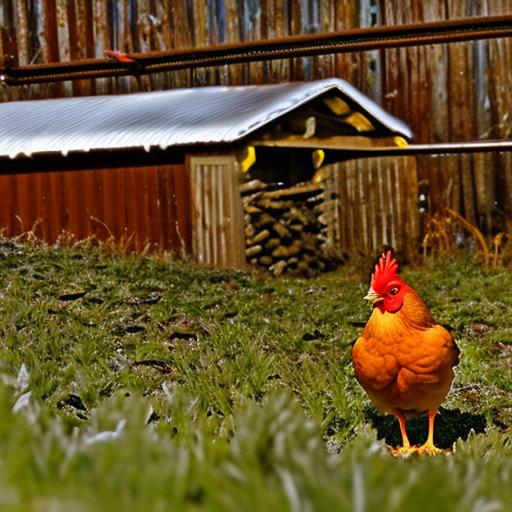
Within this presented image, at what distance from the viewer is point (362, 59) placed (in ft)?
39.7

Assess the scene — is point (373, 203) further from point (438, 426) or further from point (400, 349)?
point (400, 349)

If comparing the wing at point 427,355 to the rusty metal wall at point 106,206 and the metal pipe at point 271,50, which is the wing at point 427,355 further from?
the metal pipe at point 271,50

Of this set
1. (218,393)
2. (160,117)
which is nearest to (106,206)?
(160,117)

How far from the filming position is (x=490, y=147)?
1159 cm

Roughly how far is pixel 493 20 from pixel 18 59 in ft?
21.4

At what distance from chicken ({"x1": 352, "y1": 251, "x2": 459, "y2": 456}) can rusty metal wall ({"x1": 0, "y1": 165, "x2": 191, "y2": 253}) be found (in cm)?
570

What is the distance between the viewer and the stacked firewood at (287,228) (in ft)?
34.6

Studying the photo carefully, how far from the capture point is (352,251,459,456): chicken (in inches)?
184

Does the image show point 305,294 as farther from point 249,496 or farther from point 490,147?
point 249,496

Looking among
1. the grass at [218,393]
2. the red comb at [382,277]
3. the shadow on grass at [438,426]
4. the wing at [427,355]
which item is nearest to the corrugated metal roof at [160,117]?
the grass at [218,393]

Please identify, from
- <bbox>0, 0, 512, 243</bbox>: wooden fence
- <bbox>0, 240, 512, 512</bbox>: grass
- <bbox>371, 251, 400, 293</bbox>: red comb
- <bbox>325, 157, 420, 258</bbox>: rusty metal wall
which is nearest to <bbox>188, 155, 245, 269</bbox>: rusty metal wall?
<bbox>0, 240, 512, 512</bbox>: grass

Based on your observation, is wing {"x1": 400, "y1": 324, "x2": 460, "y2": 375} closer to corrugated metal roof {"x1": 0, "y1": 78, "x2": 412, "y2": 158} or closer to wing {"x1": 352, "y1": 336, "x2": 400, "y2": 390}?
wing {"x1": 352, "y1": 336, "x2": 400, "y2": 390}

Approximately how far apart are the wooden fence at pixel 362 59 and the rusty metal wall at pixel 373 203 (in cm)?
27

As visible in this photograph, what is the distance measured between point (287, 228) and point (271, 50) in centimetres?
257
